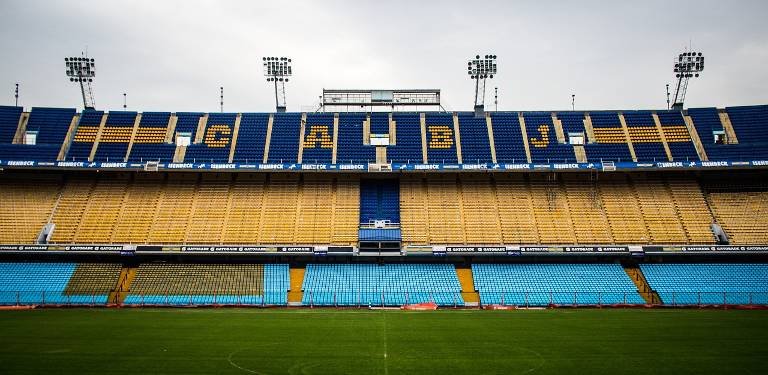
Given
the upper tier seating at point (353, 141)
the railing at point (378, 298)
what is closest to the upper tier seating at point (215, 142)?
the upper tier seating at point (353, 141)

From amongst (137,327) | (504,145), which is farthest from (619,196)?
(137,327)

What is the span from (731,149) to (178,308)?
158 ft

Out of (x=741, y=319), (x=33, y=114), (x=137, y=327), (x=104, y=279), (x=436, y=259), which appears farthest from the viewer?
(x=33, y=114)

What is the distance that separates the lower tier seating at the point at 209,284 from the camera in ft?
141

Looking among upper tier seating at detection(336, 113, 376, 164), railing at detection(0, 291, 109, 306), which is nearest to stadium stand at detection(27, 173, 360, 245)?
upper tier seating at detection(336, 113, 376, 164)

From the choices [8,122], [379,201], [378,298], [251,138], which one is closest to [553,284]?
[378,298]

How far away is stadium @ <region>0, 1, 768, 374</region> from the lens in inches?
1607

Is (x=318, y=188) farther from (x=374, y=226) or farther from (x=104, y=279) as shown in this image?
(x=104, y=279)

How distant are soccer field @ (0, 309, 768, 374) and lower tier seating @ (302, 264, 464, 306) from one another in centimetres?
639

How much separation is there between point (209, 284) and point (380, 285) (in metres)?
12.9

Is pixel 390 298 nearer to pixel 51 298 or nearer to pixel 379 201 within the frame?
pixel 379 201

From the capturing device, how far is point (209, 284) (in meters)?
45.0

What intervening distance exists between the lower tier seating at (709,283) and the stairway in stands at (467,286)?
43.9 feet

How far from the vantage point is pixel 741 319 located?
109 ft
